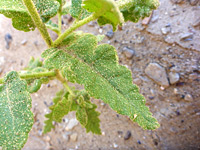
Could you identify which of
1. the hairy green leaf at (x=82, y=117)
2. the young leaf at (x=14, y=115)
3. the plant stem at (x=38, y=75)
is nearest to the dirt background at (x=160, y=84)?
the hairy green leaf at (x=82, y=117)

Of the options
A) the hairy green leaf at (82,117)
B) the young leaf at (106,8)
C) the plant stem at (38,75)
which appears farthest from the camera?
the hairy green leaf at (82,117)

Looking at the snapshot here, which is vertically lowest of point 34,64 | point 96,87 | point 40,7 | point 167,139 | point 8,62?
point 167,139

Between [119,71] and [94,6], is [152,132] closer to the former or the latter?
[119,71]

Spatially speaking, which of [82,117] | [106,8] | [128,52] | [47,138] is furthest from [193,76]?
[47,138]

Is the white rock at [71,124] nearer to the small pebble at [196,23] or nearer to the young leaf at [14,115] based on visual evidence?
the young leaf at [14,115]

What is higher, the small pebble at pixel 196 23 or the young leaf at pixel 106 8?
the young leaf at pixel 106 8

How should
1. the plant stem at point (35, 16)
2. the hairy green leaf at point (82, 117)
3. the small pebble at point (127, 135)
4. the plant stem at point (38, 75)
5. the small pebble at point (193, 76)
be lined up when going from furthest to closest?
the small pebble at point (127, 135), the small pebble at point (193, 76), the hairy green leaf at point (82, 117), the plant stem at point (38, 75), the plant stem at point (35, 16)

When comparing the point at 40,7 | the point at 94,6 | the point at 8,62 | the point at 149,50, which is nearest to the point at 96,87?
the point at 94,6
